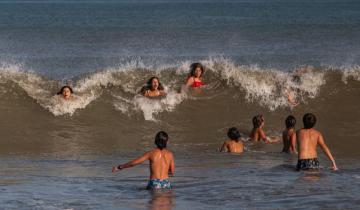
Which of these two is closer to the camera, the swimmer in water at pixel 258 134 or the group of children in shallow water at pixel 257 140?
the group of children in shallow water at pixel 257 140

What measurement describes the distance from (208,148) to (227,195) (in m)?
4.52

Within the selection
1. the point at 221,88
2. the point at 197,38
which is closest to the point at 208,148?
the point at 221,88

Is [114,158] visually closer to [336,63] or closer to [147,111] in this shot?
[147,111]

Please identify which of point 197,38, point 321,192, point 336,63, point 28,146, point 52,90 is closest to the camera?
point 321,192

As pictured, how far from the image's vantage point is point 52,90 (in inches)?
766

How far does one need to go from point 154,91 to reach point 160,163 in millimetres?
7488

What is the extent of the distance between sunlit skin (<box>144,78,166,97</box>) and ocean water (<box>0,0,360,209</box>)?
0.21 meters

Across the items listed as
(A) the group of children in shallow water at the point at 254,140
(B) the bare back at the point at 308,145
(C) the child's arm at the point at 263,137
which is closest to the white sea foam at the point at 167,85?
(C) the child's arm at the point at 263,137

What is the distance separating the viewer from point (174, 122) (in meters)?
17.7

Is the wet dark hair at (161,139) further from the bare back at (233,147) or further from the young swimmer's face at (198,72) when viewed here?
the young swimmer's face at (198,72)

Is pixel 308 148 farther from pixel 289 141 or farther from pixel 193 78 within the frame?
pixel 193 78

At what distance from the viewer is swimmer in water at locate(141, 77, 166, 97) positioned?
18.2 metres

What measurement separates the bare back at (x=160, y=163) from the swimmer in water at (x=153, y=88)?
279 inches

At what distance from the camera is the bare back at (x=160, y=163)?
11.0 m
